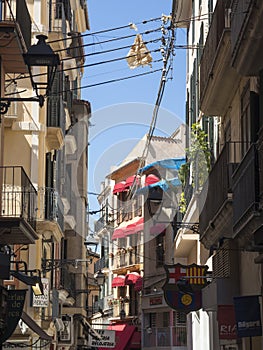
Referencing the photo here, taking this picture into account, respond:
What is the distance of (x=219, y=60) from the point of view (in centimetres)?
1531

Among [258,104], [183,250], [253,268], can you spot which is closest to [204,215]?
[253,268]

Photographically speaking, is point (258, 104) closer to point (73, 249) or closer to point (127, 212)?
point (73, 249)

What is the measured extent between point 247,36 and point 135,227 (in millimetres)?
44466

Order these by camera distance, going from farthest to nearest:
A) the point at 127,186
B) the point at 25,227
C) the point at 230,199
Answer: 1. the point at 127,186
2. the point at 25,227
3. the point at 230,199

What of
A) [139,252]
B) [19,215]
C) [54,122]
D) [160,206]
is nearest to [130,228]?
[139,252]

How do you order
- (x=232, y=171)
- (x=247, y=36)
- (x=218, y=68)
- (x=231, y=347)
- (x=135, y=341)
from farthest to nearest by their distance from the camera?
(x=135, y=341), (x=231, y=347), (x=218, y=68), (x=232, y=171), (x=247, y=36)

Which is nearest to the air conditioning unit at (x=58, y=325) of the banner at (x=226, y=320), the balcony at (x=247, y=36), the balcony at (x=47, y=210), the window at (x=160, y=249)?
the balcony at (x=47, y=210)

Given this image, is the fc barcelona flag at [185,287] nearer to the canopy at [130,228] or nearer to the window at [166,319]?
the window at [166,319]

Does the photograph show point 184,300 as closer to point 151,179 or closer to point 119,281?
point 151,179

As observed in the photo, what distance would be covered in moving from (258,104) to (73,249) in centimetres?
2939

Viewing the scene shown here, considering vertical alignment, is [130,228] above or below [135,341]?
above

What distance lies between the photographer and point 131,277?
55.0 m

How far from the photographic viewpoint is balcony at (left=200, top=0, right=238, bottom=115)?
15.0m

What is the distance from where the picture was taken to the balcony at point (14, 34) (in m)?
15.5
